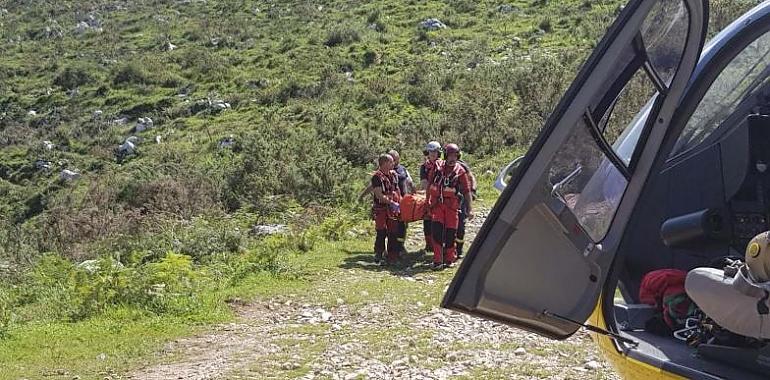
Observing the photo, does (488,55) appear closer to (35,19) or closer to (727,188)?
(727,188)

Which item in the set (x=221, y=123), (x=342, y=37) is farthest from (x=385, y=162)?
(x=342, y=37)

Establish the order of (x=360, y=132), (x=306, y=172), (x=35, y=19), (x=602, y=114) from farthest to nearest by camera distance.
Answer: (x=35, y=19)
(x=360, y=132)
(x=306, y=172)
(x=602, y=114)

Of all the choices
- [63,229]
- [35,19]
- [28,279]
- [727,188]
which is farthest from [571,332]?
[35,19]

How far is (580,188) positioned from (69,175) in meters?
18.1

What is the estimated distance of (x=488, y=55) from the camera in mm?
25344

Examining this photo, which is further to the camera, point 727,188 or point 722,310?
point 727,188

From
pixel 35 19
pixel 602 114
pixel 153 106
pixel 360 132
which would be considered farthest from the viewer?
pixel 35 19

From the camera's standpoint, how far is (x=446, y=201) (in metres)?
10.2

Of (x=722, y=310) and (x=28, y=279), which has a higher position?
(x=722, y=310)

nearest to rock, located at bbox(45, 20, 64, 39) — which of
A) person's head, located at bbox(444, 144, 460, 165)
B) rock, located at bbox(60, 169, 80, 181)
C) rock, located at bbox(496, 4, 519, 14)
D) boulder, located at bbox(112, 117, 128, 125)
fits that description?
boulder, located at bbox(112, 117, 128, 125)

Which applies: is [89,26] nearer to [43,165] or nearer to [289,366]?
[43,165]

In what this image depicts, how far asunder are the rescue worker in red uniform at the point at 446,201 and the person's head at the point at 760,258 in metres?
7.24

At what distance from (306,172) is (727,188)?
12285 millimetres

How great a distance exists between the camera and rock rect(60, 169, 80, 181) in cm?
1940
